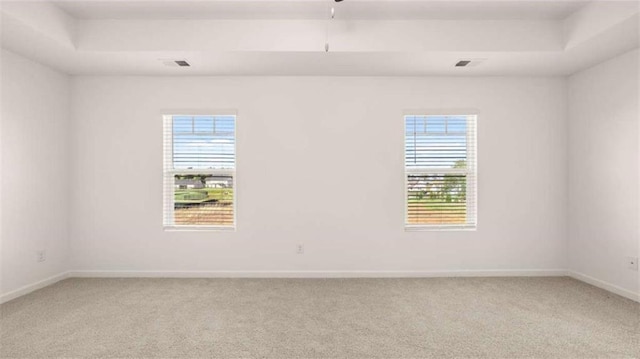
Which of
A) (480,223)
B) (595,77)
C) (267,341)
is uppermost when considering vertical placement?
(595,77)

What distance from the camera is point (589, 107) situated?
386 cm

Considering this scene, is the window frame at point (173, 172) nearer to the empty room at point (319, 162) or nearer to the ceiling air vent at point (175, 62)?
the empty room at point (319, 162)

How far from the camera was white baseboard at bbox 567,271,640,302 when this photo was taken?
11.0ft

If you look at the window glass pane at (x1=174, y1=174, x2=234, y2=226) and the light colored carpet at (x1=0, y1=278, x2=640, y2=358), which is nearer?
the light colored carpet at (x1=0, y1=278, x2=640, y2=358)

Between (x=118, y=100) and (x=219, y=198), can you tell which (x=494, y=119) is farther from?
(x=118, y=100)

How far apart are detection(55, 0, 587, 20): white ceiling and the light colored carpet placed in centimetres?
285

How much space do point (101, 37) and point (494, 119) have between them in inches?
179

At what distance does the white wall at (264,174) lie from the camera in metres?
4.12

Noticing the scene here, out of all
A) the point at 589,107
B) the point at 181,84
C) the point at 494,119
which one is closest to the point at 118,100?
the point at 181,84

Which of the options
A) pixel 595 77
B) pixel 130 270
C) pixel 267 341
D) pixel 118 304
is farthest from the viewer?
pixel 130 270

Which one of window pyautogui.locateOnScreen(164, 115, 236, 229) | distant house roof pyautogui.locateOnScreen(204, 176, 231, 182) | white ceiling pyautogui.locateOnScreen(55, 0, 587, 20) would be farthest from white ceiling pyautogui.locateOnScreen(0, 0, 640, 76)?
distant house roof pyautogui.locateOnScreen(204, 176, 231, 182)

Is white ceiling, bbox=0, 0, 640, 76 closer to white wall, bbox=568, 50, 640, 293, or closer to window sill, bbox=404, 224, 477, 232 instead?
white wall, bbox=568, 50, 640, 293

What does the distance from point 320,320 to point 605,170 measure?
11.6ft

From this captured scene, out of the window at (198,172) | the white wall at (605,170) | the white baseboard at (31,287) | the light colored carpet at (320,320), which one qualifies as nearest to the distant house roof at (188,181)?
the window at (198,172)
